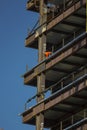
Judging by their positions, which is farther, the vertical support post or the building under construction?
the vertical support post

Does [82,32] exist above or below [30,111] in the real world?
above

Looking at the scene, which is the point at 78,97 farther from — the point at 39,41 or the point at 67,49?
the point at 39,41

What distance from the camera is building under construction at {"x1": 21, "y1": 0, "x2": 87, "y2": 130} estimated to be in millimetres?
89562

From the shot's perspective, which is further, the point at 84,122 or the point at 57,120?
the point at 57,120

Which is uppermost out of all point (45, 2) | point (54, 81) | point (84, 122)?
point (45, 2)

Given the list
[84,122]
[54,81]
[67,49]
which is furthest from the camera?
[54,81]

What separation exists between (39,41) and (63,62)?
242 inches

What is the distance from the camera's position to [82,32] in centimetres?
9438

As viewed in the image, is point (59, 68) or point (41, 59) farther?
point (41, 59)

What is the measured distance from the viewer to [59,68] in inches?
3720

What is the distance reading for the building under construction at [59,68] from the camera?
294 feet

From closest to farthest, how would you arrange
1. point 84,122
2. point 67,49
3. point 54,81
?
point 84,122, point 67,49, point 54,81

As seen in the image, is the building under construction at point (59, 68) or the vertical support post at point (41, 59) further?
the vertical support post at point (41, 59)

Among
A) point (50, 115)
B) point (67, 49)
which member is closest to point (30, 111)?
point (50, 115)
